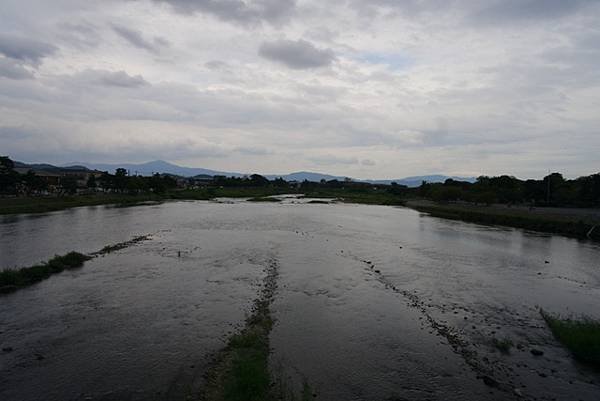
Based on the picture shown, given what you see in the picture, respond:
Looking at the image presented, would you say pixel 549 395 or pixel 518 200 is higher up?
pixel 518 200

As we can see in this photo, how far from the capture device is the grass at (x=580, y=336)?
8.82 metres

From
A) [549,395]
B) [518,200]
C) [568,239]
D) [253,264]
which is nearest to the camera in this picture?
[549,395]

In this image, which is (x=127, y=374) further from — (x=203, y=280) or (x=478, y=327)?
(x=478, y=327)

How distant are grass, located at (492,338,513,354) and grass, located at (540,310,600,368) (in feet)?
4.45

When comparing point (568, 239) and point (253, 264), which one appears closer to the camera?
point (253, 264)

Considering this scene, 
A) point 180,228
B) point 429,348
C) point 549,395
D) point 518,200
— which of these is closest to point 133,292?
point 429,348

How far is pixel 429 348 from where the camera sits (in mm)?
9383

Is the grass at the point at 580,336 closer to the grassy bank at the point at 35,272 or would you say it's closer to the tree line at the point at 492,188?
the grassy bank at the point at 35,272

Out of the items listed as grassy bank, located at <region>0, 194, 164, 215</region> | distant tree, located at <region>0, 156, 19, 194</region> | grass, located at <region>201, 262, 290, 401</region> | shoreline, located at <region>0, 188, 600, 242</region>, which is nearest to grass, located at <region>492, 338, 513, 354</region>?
grass, located at <region>201, 262, 290, 401</region>

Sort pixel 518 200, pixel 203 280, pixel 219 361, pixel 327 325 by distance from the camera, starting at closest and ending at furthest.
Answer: pixel 219 361
pixel 327 325
pixel 203 280
pixel 518 200

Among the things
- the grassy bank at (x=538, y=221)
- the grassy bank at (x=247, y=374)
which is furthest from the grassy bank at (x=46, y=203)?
the grassy bank at (x=538, y=221)

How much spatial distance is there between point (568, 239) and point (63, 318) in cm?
3391

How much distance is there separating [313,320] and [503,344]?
16.1 ft

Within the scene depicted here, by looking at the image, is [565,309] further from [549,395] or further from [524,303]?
[549,395]
